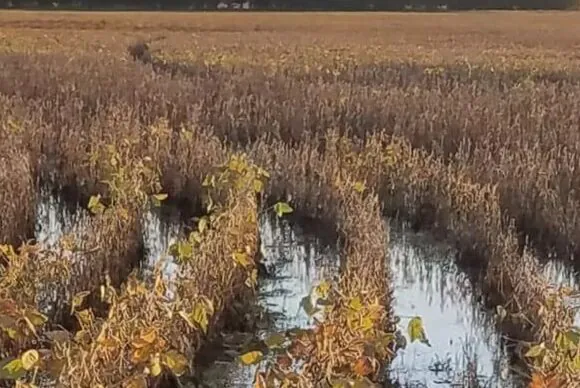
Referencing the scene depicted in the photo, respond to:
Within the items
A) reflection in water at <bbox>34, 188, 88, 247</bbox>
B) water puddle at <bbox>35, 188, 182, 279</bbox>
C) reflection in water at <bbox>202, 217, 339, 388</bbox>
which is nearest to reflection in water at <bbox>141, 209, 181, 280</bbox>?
water puddle at <bbox>35, 188, 182, 279</bbox>

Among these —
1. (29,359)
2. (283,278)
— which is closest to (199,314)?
(29,359)

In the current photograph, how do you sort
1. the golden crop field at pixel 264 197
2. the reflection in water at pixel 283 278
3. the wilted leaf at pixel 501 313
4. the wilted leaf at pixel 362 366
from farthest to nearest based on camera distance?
1. the wilted leaf at pixel 501 313
2. the reflection in water at pixel 283 278
3. the golden crop field at pixel 264 197
4. the wilted leaf at pixel 362 366

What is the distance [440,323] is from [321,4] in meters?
56.8

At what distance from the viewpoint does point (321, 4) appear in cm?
6134

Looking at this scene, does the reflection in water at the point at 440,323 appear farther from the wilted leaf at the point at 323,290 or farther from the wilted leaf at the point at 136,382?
the wilted leaf at the point at 136,382

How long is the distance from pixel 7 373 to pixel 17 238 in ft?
10.9

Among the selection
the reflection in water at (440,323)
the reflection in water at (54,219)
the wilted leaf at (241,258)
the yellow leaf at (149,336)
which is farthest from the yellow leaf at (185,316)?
the reflection in water at (54,219)

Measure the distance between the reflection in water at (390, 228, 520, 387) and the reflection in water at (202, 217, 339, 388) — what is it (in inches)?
20.4

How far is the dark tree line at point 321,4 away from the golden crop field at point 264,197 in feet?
143

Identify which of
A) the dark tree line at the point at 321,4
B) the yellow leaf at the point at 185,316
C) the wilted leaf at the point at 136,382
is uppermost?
the yellow leaf at the point at 185,316

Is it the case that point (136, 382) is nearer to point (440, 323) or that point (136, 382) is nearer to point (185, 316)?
point (185, 316)

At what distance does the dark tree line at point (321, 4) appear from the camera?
59.1 m

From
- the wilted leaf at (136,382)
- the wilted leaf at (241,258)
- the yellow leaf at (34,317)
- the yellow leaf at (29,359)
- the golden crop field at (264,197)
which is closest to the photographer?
→ the yellow leaf at (29,359)

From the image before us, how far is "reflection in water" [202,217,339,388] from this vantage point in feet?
16.6
